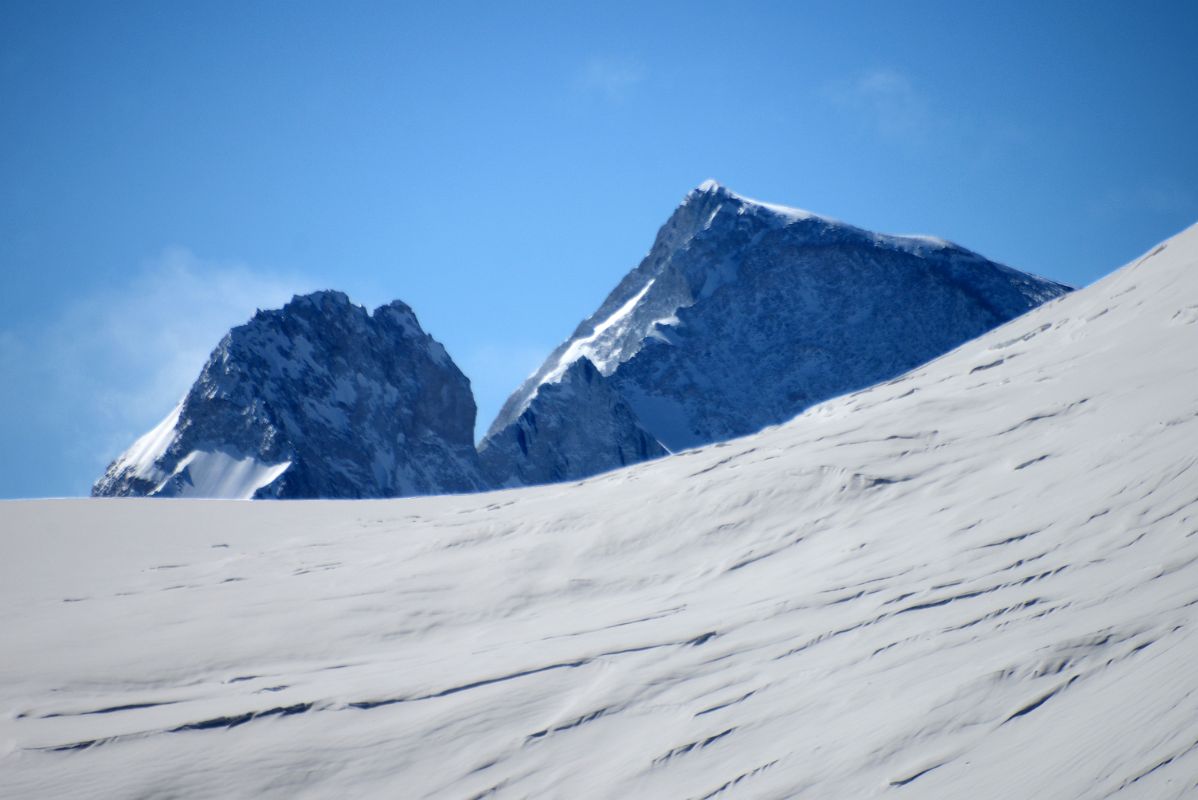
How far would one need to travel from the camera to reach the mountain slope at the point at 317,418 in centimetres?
7006

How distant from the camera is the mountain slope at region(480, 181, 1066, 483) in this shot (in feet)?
296

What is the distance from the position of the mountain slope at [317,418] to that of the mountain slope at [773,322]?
5.70 metres

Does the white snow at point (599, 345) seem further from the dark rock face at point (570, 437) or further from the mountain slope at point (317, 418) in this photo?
the mountain slope at point (317, 418)

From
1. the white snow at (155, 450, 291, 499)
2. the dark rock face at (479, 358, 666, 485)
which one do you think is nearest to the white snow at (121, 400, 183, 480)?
the white snow at (155, 450, 291, 499)

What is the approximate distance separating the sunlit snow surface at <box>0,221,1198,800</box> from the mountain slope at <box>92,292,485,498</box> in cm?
5963

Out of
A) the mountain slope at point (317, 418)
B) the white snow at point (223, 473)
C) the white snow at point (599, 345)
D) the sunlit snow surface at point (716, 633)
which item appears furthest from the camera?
the white snow at point (599, 345)

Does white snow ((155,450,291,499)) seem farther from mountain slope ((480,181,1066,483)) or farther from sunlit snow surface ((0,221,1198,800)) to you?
sunlit snow surface ((0,221,1198,800))

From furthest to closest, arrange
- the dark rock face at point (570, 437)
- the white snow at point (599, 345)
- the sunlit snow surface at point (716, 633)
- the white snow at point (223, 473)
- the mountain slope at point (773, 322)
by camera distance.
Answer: the white snow at point (599, 345)
the mountain slope at point (773, 322)
the dark rock face at point (570, 437)
the white snow at point (223, 473)
the sunlit snow surface at point (716, 633)

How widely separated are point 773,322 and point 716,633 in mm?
91948

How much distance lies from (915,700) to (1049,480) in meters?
3.43

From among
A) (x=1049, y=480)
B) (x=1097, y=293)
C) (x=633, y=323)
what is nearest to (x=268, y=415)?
(x=633, y=323)

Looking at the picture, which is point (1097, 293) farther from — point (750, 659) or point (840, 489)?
point (750, 659)

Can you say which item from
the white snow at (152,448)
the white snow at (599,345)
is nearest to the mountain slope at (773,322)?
the white snow at (599,345)

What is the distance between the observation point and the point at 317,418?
77.2 m
